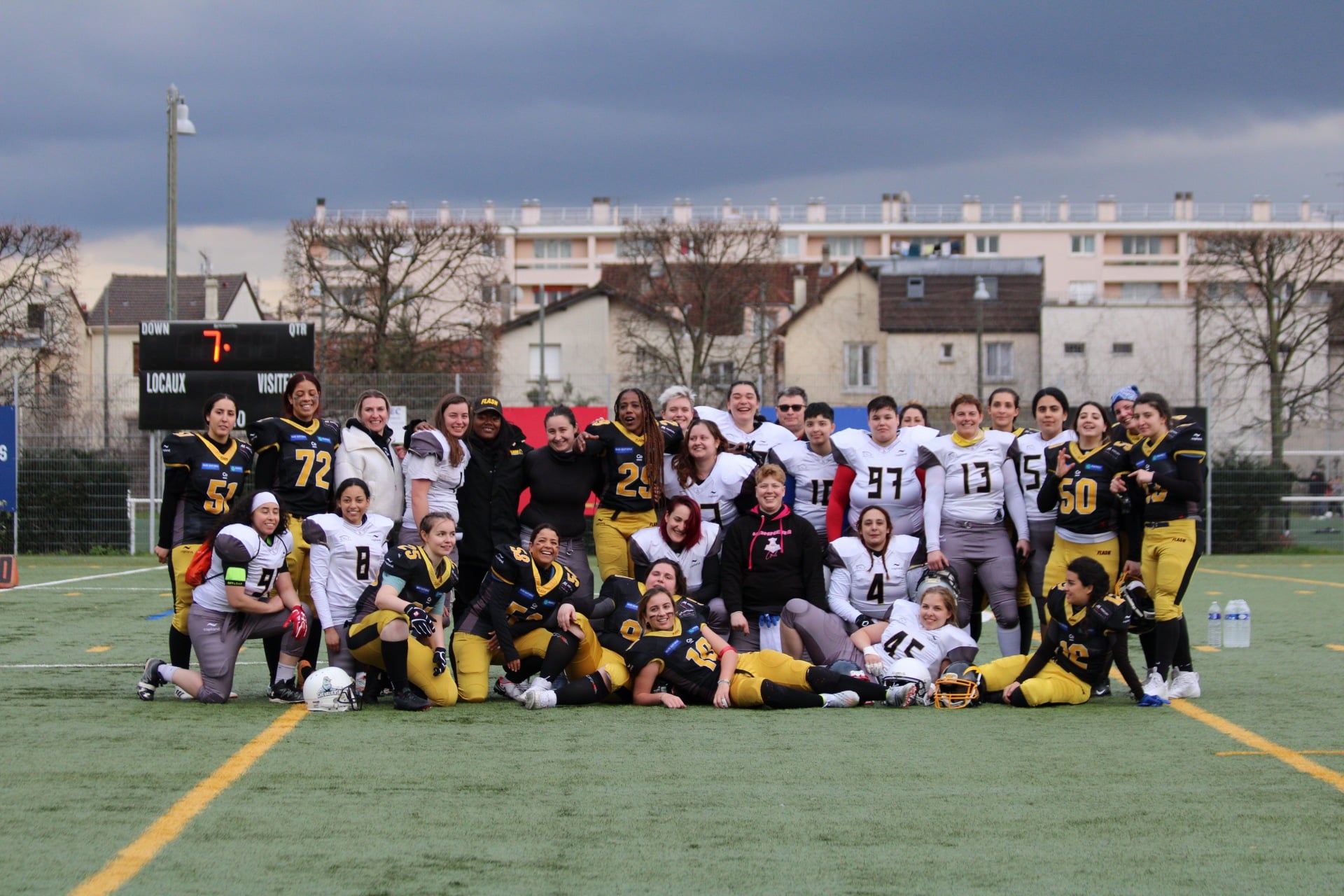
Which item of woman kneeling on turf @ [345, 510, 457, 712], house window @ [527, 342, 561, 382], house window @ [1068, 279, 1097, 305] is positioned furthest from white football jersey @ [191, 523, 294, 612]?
house window @ [1068, 279, 1097, 305]

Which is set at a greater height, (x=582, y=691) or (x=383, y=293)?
(x=383, y=293)

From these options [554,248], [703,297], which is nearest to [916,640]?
[703,297]

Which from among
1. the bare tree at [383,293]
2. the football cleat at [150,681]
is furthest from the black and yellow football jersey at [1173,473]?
the bare tree at [383,293]

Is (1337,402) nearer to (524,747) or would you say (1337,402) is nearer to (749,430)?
(749,430)

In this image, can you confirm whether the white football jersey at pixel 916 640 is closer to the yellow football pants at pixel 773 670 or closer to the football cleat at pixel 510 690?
the yellow football pants at pixel 773 670

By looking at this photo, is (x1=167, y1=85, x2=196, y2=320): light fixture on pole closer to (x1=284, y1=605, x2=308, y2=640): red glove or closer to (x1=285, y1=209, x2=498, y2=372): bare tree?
(x1=284, y1=605, x2=308, y2=640): red glove

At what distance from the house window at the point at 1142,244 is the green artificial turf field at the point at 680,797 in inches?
2674

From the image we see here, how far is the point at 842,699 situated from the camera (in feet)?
22.7

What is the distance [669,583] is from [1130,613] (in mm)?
2359

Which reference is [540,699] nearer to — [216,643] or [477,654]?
[477,654]

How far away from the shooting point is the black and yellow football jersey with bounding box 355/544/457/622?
6.85 m

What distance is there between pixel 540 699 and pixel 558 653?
0.25 meters

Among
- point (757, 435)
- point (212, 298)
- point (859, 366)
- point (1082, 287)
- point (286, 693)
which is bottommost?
point (286, 693)

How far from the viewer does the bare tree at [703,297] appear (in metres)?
40.1
